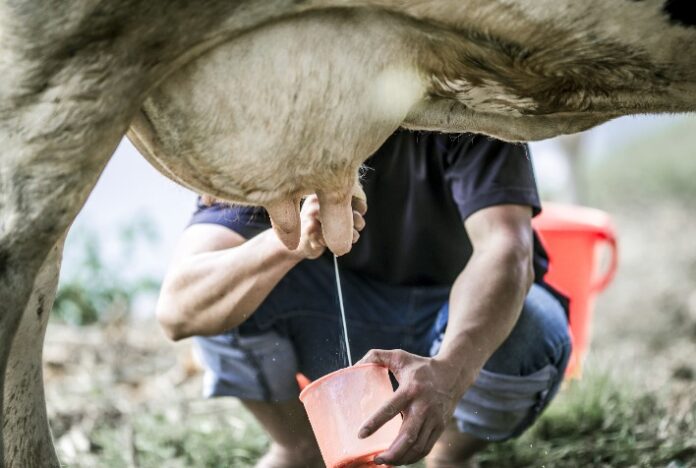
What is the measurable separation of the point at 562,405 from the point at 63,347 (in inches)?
79.0

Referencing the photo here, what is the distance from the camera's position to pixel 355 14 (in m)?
1.36

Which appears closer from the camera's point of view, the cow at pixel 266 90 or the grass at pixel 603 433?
the cow at pixel 266 90

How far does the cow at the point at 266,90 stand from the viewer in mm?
1235

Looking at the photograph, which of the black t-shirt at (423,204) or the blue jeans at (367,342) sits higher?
the black t-shirt at (423,204)

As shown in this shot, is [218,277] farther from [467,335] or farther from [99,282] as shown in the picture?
[99,282]

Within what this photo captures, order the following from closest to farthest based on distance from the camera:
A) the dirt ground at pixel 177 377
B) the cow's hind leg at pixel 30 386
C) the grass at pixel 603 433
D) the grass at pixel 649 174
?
the cow's hind leg at pixel 30 386 → the grass at pixel 603 433 → the dirt ground at pixel 177 377 → the grass at pixel 649 174

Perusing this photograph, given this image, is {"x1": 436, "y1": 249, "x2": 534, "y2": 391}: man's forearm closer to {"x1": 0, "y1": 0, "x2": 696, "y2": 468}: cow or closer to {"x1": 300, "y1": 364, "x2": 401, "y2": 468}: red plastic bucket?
{"x1": 300, "y1": 364, "x2": 401, "y2": 468}: red plastic bucket

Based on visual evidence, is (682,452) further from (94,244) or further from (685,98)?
(94,244)

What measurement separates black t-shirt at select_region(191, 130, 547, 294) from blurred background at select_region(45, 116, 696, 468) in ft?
1.49

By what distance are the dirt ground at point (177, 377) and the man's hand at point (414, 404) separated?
87 cm

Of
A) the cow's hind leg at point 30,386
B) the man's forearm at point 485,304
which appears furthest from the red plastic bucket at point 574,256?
the cow's hind leg at point 30,386

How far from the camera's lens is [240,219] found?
2.38m

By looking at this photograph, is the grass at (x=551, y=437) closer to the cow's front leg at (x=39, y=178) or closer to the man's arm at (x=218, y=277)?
the man's arm at (x=218, y=277)

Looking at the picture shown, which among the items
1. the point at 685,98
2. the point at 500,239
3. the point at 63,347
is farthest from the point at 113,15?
the point at 63,347
